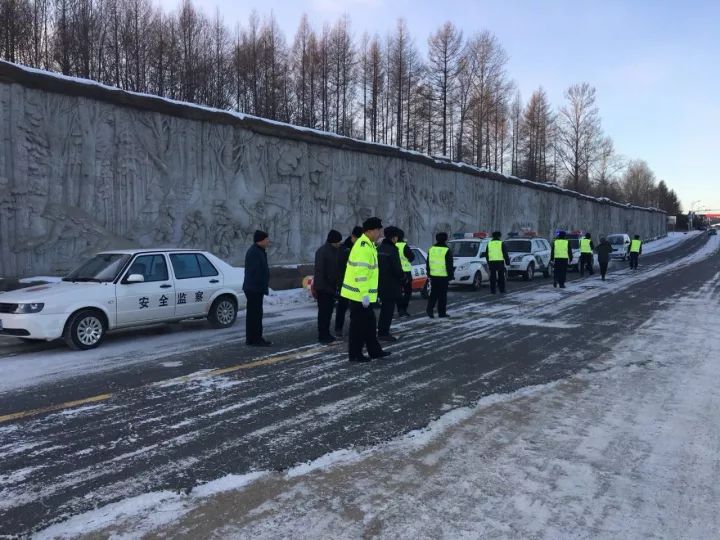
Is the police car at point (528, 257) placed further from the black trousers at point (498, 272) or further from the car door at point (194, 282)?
the car door at point (194, 282)

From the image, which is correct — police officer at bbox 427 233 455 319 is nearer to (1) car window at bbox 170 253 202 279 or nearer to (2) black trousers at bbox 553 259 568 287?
(1) car window at bbox 170 253 202 279

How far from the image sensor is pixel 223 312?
1037 cm

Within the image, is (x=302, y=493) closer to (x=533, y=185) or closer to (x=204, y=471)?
(x=204, y=471)

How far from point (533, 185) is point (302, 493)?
39011 mm

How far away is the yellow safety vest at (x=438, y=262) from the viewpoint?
11.3m

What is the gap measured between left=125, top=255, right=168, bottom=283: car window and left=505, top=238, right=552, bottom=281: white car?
1443cm

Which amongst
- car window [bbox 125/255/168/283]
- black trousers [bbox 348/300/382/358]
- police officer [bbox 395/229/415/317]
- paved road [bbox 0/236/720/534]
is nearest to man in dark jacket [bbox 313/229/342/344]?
paved road [bbox 0/236/720/534]

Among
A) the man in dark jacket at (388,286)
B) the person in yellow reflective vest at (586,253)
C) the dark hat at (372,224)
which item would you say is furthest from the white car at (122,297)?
the person in yellow reflective vest at (586,253)

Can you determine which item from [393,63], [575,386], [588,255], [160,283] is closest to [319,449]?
[575,386]

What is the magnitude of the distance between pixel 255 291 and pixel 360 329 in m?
2.12

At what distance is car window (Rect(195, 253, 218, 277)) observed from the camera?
33.2 ft

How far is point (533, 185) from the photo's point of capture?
39625 millimetres

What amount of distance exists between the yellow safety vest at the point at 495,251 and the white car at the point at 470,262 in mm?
1246

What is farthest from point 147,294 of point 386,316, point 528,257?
point 528,257
